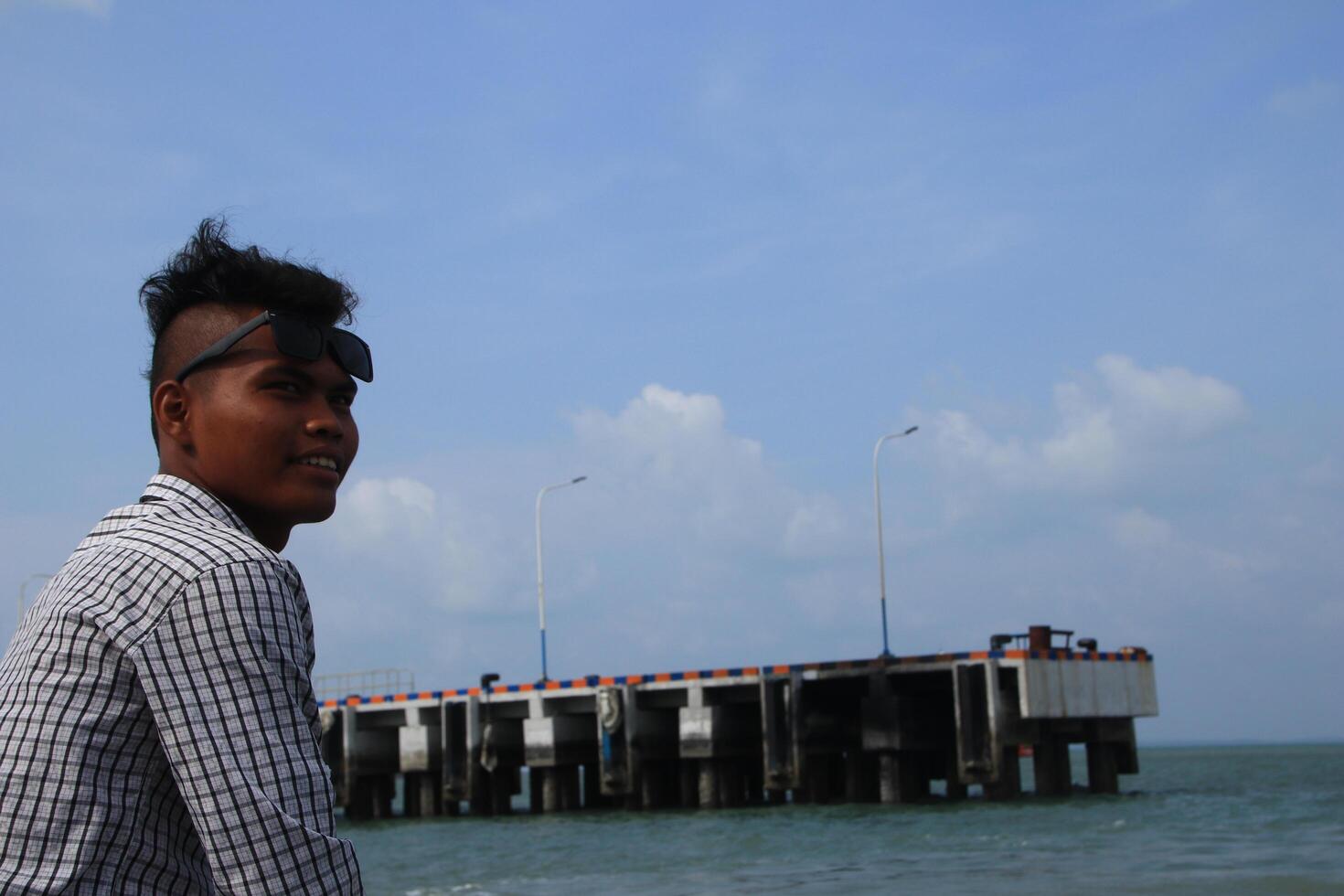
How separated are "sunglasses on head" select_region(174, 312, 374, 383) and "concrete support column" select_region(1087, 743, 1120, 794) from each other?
3250cm

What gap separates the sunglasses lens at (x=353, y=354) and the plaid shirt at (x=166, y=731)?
1.35 feet

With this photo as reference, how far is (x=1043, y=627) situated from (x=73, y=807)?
99.0 feet

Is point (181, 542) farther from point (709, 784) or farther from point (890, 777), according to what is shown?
point (709, 784)

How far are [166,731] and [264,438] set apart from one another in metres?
0.47

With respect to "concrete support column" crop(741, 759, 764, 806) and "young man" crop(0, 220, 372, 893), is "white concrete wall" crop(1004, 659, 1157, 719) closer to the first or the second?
"concrete support column" crop(741, 759, 764, 806)

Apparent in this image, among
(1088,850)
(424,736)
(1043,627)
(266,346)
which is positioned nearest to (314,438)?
(266,346)

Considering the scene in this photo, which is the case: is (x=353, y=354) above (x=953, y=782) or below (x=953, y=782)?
above

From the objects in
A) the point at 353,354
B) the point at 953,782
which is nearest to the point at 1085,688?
the point at 953,782

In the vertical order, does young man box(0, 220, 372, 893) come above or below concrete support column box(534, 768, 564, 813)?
above

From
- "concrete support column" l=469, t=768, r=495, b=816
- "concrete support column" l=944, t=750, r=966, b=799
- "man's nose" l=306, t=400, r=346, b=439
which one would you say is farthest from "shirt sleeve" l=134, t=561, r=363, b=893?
"concrete support column" l=469, t=768, r=495, b=816

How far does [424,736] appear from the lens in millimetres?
35906

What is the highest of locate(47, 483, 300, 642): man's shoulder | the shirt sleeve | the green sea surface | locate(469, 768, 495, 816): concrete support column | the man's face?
the man's face

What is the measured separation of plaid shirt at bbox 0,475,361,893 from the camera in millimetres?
1678

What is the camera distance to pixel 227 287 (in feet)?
7.09
